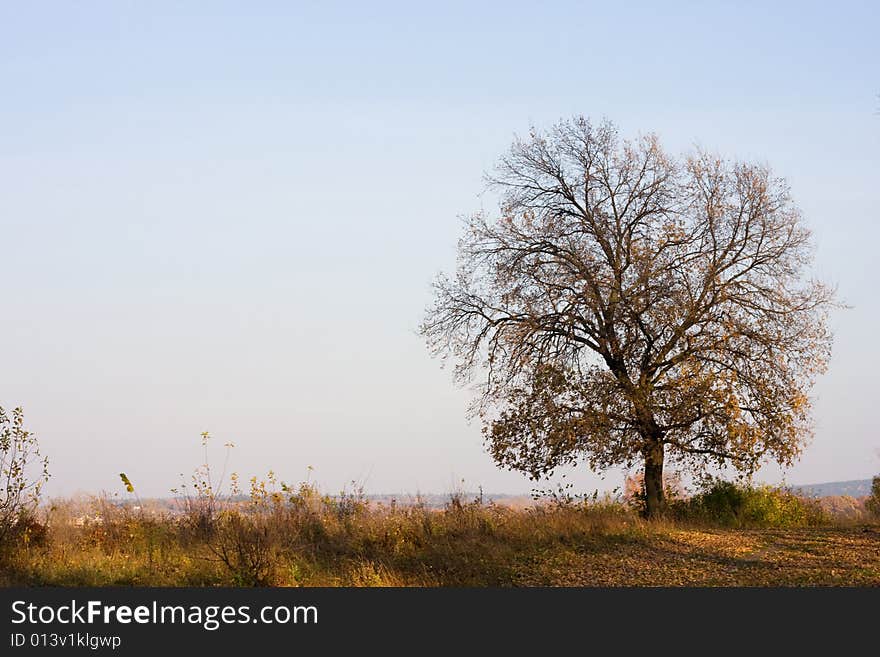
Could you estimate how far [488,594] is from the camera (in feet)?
37.0

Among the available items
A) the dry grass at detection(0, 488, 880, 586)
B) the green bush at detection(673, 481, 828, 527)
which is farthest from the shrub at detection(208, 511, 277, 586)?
the green bush at detection(673, 481, 828, 527)

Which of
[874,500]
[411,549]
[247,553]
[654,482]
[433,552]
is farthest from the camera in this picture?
[874,500]

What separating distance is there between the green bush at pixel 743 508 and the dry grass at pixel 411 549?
1989 mm

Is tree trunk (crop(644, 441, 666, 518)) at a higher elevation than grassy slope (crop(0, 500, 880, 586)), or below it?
higher

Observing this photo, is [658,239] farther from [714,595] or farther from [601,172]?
[714,595]

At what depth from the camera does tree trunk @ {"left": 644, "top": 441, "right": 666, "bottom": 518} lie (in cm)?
2262

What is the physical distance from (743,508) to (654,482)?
2388 millimetres

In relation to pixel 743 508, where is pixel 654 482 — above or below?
above

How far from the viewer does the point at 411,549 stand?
55.6 feet

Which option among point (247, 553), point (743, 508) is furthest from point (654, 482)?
point (247, 553)

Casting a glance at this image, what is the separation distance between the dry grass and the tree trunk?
2.08 meters

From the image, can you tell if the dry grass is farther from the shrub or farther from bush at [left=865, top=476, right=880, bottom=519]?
bush at [left=865, top=476, right=880, bottom=519]

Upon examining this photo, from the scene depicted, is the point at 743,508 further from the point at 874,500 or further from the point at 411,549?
the point at 411,549

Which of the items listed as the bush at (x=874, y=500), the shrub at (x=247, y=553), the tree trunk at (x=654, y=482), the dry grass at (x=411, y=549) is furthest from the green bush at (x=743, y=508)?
the shrub at (x=247, y=553)
